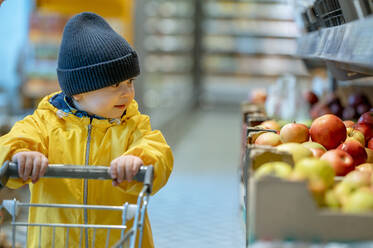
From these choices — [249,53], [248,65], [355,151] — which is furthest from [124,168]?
[249,53]

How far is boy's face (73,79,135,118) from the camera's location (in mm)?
1819

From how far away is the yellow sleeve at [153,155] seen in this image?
1.70m

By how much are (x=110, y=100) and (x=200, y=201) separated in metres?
2.93

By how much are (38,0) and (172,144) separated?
2659 millimetres

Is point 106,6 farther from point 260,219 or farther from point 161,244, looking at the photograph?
point 260,219

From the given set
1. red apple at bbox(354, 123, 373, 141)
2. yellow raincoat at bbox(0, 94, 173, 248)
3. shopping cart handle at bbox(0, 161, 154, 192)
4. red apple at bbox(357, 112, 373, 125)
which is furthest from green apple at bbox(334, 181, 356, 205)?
red apple at bbox(357, 112, 373, 125)

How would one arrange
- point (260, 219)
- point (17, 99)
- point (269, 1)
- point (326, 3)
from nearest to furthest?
point (260, 219), point (326, 3), point (17, 99), point (269, 1)

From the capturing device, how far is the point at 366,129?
2361 mm

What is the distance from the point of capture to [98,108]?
1.83m

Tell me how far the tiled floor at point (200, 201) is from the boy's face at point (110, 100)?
1.75 meters

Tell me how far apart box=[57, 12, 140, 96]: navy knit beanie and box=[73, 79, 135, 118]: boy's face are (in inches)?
1.2

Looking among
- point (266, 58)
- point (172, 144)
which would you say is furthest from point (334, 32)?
point (266, 58)

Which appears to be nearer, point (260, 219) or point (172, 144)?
point (260, 219)

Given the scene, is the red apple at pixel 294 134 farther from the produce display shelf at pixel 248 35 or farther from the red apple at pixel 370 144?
the produce display shelf at pixel 248 35
